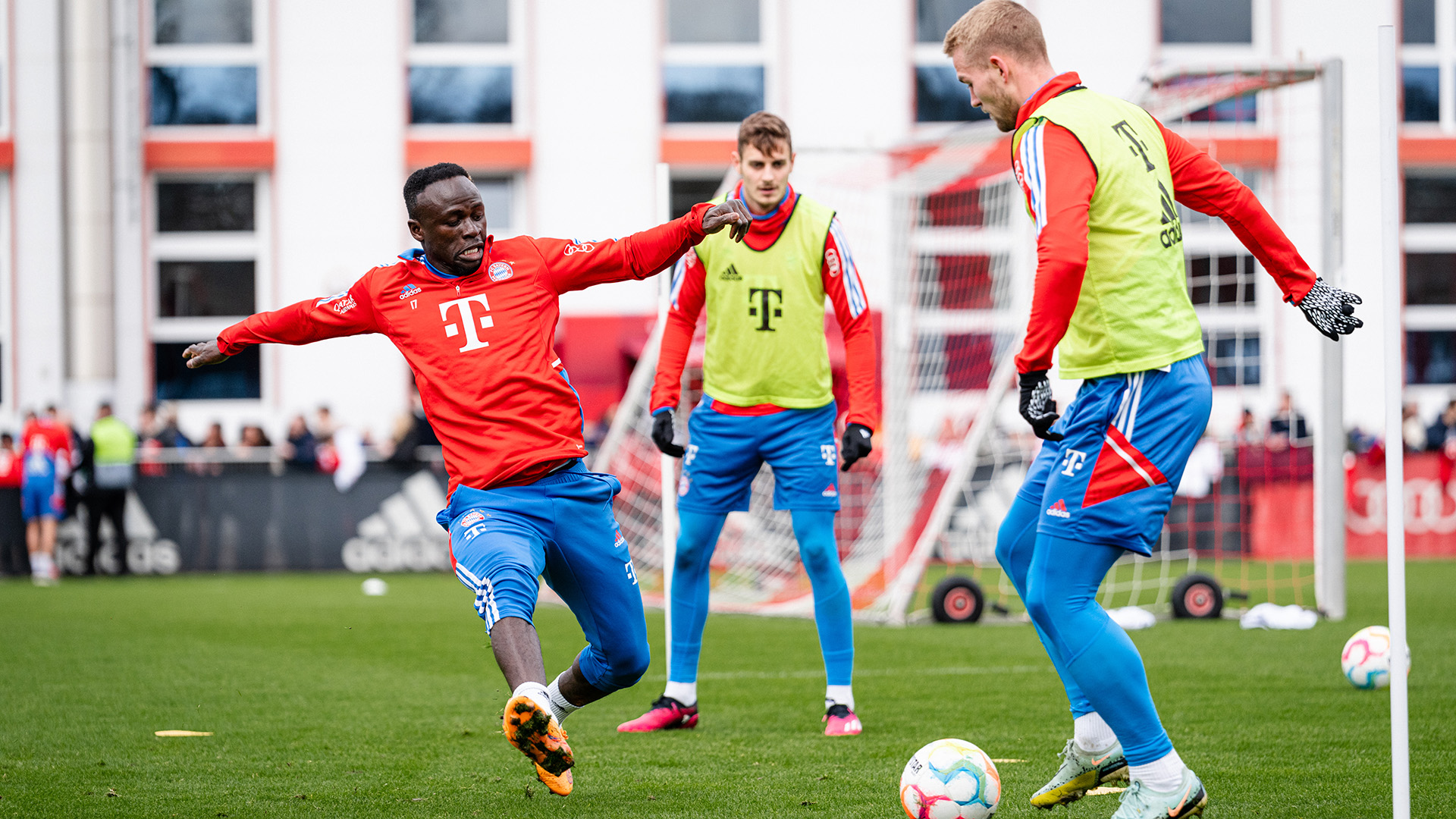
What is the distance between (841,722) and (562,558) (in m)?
1.77

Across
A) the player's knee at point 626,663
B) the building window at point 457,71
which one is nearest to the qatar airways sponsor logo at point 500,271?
the player's knee at point 626,663

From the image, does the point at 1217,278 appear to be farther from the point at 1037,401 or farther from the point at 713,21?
the point at 713,21

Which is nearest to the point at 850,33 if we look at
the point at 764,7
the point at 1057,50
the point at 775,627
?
the point at 764,7

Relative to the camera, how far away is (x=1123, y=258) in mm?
3965

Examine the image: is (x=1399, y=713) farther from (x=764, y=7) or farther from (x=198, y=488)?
(x=764, y=7)

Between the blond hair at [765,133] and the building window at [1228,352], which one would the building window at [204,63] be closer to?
the building window at [1228,352]

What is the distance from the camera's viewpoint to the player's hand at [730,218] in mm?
4496

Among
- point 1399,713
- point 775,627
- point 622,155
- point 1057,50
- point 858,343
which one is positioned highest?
point 1057,50

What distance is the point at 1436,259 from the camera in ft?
73.7

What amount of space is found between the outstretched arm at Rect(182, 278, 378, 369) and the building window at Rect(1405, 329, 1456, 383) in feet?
68.9

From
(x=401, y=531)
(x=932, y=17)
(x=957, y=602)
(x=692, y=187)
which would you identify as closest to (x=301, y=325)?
(x=957, y=602)

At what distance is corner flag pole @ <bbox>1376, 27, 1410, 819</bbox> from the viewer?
10.9 feet

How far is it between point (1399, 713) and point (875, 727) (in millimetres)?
2812

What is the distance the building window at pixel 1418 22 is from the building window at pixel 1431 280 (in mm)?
3166
